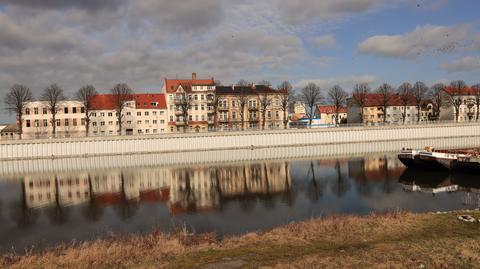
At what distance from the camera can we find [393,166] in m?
56.7

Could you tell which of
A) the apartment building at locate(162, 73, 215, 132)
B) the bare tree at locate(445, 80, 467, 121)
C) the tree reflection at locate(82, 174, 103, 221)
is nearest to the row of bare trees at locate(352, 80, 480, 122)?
the bare tree at locate(445, 80, 467, 121)

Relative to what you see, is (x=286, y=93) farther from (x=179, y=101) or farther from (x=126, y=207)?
(x=126, y=207)

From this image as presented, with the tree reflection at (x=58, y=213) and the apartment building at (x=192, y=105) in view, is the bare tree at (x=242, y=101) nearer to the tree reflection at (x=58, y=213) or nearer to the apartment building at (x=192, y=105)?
the apartment building at (x=192, y=105)

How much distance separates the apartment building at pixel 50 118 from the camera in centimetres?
11400

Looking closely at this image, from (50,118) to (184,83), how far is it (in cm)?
4087

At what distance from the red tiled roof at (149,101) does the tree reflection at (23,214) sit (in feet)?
272

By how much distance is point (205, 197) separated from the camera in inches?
1513

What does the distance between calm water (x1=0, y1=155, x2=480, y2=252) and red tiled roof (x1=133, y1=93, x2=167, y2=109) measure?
213ft

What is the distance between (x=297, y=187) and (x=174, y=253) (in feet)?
86.2

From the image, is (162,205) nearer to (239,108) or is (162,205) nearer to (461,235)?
(461,235)

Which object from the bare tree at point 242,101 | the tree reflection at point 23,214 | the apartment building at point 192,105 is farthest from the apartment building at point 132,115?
the tree reflection at point 23,214

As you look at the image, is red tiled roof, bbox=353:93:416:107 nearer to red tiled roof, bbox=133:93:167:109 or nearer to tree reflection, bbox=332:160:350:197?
red tiled roof, bbox=133:93:167:109

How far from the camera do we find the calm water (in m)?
28.7

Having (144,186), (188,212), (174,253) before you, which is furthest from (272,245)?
(144,186)
